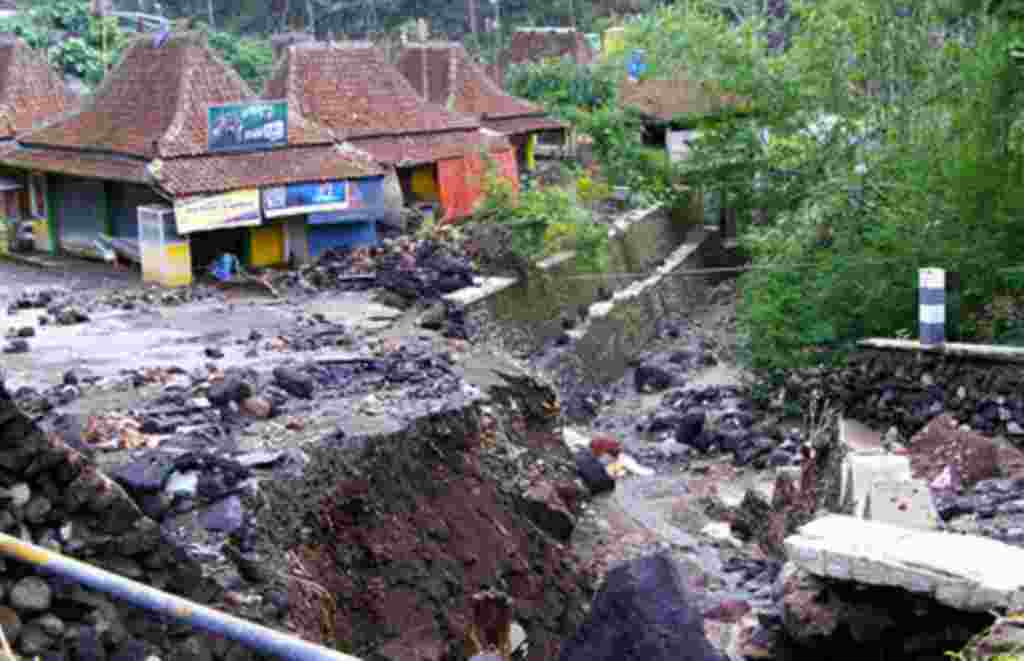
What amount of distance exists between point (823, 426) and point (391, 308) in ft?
25.0

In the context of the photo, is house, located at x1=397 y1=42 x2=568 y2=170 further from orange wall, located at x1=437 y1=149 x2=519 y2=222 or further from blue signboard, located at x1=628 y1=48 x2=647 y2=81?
blue signboard, located at x1=628 y1=48 x2=647 y2=81

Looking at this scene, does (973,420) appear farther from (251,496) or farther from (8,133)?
(8,133)

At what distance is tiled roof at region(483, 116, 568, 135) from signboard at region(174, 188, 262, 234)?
9.40 meters

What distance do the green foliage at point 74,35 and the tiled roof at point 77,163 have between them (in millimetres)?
11951

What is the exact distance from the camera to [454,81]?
32.5m

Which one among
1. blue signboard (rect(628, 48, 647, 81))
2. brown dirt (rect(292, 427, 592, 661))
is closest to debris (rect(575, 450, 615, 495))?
brown dirt (rect(292, 427, 592, 661))

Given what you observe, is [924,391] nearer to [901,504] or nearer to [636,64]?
[901,504]

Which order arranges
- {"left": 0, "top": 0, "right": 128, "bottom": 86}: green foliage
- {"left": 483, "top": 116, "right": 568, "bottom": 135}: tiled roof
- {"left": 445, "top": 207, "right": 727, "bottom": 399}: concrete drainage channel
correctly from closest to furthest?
{"left": 445, "top": 207, "right": 727, "bottom": 399}: concrete drainage channel < {"left": 483, "top": 116, "right": 568, "bottom": 135}: tiled roof < {"left": 0, "top": 0, "right": 128, "bottom": 86}: green foliage

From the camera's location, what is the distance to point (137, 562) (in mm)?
8344

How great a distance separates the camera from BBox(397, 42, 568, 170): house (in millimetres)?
32406

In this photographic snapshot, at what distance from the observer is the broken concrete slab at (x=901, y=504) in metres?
9.21

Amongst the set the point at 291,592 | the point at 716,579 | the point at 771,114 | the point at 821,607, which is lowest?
the point at 716,579

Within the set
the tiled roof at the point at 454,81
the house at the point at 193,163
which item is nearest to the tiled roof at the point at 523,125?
the tiled roof at the point at 454,81

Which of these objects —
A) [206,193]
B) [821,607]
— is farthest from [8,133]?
[821,607]
